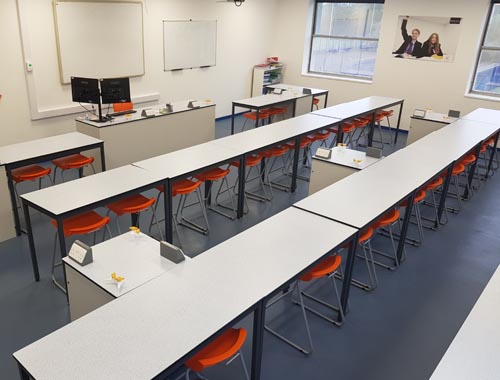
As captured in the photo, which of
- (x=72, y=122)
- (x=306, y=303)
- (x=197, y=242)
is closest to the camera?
(x=306, y=303)

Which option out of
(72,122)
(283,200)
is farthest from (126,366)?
(72,122)

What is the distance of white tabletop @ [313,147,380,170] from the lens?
4.34 meters

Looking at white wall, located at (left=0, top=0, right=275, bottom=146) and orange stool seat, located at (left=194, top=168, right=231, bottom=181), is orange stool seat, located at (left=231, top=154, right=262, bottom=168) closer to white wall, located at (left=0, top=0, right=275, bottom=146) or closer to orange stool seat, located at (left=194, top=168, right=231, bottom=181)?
orange stool seat, located at (left=194, top=168, right=231, bottom=181)

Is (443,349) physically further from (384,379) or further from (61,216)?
(61,216)

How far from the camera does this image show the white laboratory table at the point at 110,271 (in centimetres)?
236

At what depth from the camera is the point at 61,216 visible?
3.08 meters

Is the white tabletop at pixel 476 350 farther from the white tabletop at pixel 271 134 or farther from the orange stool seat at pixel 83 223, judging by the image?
the white tabletop at pixel 271 134

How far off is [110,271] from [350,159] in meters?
2.85

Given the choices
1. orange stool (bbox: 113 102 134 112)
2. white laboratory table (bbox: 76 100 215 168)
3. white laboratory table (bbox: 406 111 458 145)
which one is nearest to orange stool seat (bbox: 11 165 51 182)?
white laboratory table (bbox: 76 100 215 168)

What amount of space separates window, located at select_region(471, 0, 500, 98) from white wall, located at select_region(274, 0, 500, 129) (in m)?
0.26

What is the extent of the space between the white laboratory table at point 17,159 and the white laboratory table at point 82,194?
0.78 metres

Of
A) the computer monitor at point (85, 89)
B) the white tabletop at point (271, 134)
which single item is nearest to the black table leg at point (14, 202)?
the computer monitor at point (85, 89)

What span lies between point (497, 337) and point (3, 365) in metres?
2.82

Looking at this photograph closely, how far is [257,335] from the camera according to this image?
239 cm
